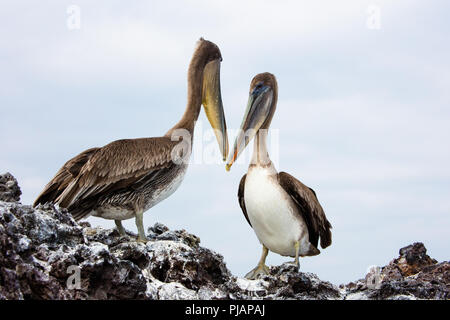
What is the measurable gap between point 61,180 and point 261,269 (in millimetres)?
2932

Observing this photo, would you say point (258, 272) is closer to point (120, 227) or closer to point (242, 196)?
point (242, 196)

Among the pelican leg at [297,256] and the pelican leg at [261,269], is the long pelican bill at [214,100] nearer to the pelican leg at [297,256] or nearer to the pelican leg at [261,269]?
the pelican leg at [261,269]

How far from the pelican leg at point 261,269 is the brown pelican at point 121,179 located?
1529 mm

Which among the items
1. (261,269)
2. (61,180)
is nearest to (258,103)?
(261,269)

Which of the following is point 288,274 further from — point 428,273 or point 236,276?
point 428,273

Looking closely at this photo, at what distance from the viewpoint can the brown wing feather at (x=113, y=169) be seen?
7804mm

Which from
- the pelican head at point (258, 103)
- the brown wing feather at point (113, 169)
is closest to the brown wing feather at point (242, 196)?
the pelican head at point (258, 103)

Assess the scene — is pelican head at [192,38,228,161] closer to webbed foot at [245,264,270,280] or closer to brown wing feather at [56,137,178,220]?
brown wing feather at [56,137,178,220]

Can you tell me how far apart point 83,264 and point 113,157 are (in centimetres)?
302

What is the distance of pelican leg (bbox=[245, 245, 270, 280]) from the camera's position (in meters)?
8.11

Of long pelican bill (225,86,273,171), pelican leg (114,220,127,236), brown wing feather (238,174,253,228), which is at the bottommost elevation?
pelican leg (114,220,127,236)

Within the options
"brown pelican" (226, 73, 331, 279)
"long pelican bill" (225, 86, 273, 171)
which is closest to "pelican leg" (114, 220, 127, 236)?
"brown pelican" (226, 73, 331, 279)
